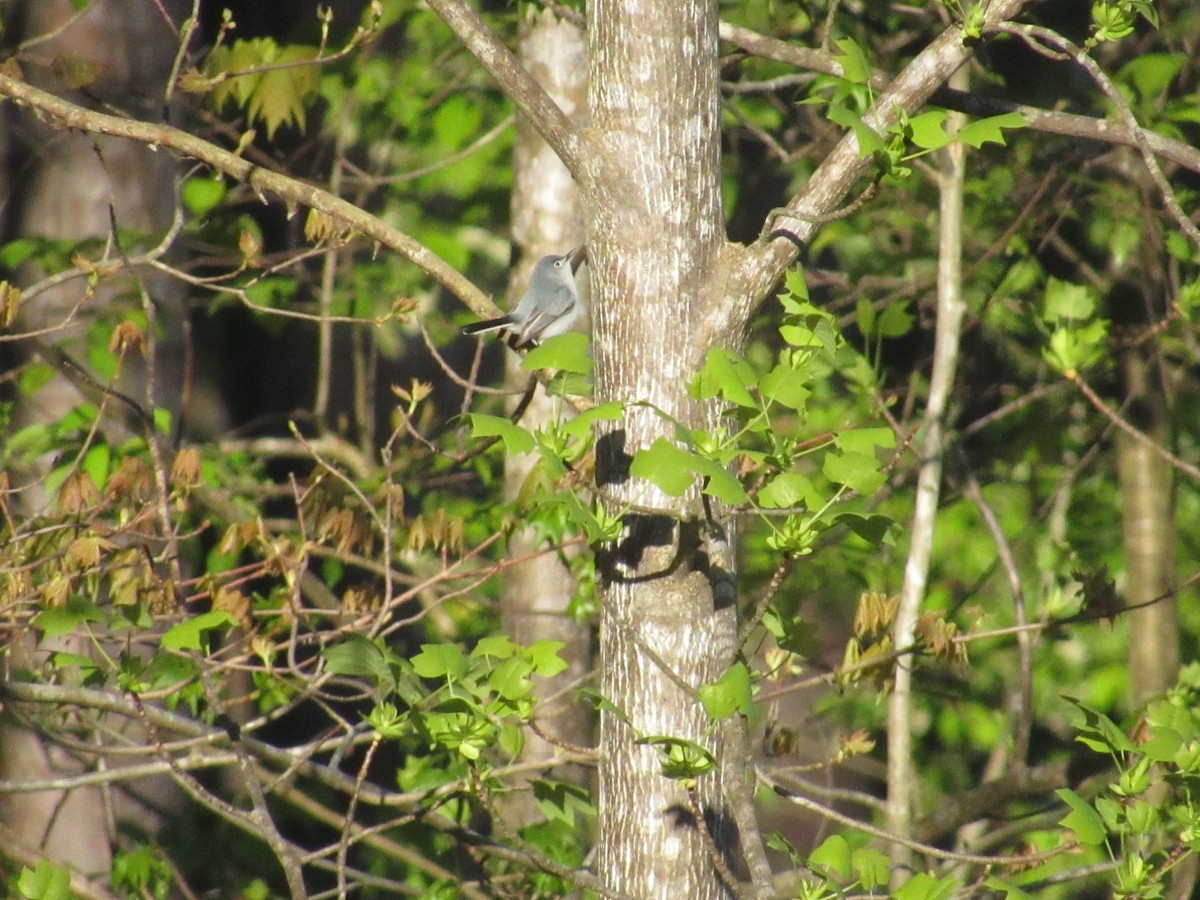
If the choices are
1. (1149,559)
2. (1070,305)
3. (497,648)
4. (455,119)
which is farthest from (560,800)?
(455,119)

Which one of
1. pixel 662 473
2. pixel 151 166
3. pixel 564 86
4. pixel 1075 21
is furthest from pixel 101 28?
pixel 662 473

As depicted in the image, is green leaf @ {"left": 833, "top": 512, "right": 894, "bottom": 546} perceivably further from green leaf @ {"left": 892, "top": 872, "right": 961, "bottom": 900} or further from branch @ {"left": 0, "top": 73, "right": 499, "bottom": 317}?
branch @ {"left": 0, "top": 73, "right": 499, "bottom": 317}

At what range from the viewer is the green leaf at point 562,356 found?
5.59 ft

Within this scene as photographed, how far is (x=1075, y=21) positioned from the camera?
4.06 metres

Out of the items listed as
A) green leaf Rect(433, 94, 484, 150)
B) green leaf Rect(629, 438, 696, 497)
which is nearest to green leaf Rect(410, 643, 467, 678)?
green leaf Rect(629, 438, 696, 497)

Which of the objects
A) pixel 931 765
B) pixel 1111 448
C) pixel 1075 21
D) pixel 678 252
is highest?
pixel 1075 21

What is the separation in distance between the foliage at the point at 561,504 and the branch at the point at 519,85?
14.3 inches

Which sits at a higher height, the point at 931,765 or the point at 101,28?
the point at 101,28

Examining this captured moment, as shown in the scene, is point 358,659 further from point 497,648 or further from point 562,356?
point 562,356

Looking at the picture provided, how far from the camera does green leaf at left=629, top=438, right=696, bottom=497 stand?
5.02 feet

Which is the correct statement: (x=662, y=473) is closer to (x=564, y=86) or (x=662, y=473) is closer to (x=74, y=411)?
(x=564, y=86)

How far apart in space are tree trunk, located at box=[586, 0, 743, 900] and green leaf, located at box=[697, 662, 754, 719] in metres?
0.18

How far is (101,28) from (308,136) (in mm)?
2058

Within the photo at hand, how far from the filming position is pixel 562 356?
172 centimetres
